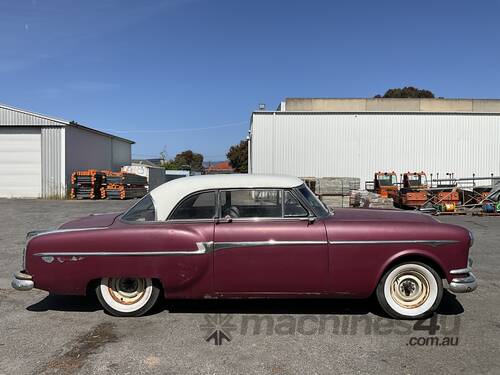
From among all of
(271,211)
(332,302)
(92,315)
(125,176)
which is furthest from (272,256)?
(125,176)

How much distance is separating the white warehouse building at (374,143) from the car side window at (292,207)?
77.9 ft

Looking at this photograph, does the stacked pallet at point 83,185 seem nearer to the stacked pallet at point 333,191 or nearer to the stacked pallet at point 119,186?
the stacked pallet at point 119,186

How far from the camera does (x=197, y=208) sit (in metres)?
4.71

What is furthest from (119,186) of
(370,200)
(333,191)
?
(370,200)

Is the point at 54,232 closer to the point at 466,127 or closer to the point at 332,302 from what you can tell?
the point at 332,302

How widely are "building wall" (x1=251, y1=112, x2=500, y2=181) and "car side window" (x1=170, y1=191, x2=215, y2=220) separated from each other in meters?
23.8

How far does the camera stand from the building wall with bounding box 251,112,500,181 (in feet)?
93.6

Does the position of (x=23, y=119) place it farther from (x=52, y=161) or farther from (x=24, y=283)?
(x=24, y=283)

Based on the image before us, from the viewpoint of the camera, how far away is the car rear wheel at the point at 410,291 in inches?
176

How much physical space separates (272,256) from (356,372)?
4.51ft

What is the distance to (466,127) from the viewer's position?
2869 cm

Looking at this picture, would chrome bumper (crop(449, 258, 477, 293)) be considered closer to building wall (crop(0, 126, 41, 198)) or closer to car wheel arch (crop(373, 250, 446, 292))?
car wheel arch (crop(373, 250, 446, 292))

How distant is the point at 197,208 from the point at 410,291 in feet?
7.68

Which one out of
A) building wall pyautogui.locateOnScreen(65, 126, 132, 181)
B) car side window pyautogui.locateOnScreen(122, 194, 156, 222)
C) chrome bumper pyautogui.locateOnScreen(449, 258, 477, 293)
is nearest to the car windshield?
chrome bumper pyautogui.locateOnScreen(449, 258, 477, 293)
